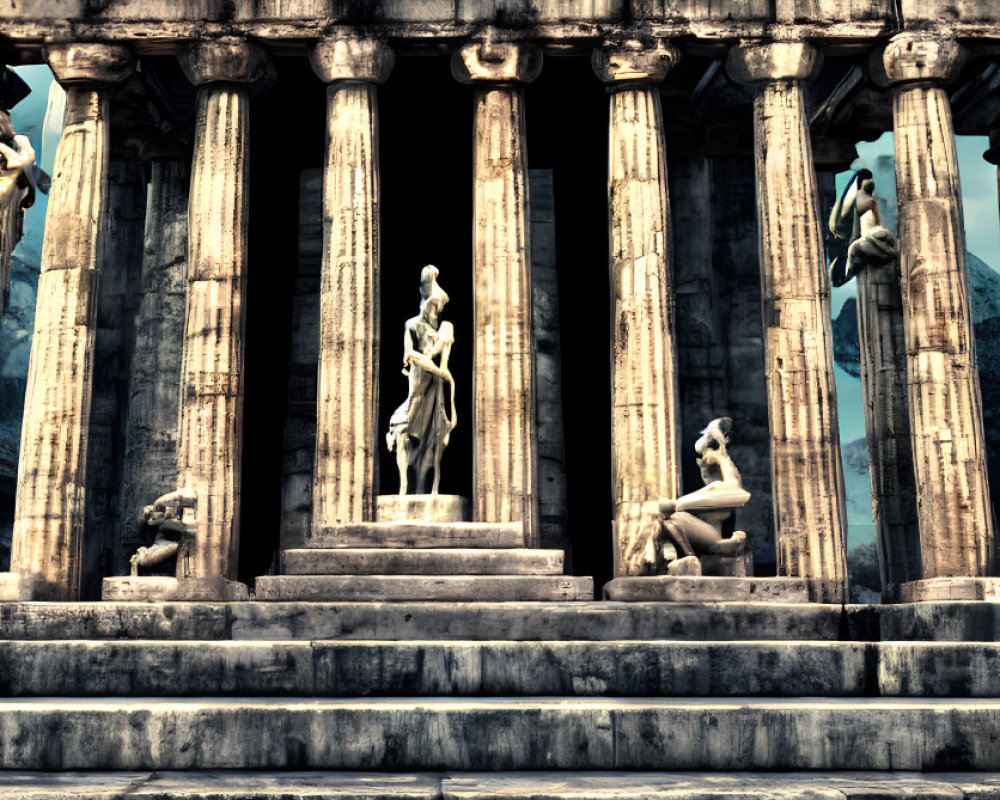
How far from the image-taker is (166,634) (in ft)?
68.3

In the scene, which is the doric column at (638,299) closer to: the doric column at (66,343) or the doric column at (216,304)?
the doric column at (216,304)

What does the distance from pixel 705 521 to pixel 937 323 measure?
722 cm

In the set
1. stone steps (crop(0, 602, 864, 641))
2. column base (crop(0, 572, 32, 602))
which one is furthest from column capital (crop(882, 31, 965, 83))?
column base (crop(0, 572, 32, 602))

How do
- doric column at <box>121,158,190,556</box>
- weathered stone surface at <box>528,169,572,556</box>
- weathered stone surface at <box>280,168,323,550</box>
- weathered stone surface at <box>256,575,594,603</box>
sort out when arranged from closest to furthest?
1. weathered stone surface at <box>256,575,594,603</box>
2. weathered stone surface at <box>528,169,572,556</box>
3. doric column at <box>121,158,190,556</box>
4. weathered stone surface at <box>280,168,323,550</box>

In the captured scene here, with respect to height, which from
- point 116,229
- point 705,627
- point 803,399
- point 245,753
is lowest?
point 245,753

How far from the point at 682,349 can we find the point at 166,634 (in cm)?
1561

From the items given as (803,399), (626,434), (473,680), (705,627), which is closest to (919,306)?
(803,399)

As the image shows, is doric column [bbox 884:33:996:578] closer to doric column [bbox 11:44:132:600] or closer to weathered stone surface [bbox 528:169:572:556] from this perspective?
weathered stone surface [bbox 528:169:572:556]

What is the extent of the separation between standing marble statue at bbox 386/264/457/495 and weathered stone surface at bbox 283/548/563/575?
2.99m

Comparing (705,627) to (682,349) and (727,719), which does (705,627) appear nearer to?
(727,719)

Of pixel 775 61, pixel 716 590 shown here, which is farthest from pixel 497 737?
pixel 775 61

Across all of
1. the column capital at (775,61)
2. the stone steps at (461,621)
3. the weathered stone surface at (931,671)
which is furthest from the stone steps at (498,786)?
the column capital at (775,61)

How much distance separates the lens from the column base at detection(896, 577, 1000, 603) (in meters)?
24.6

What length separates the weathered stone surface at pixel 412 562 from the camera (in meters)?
21.3
